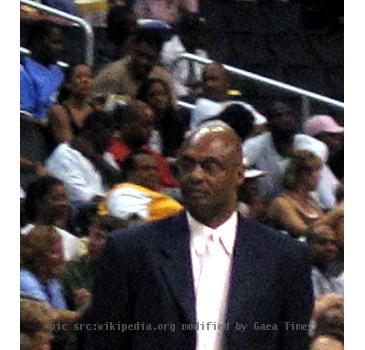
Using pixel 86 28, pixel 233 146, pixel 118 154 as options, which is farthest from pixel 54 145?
pixel 233 146

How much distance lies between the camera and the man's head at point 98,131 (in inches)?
164

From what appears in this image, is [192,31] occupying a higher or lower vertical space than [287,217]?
higher

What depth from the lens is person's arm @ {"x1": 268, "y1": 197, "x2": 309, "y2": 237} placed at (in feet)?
13.0

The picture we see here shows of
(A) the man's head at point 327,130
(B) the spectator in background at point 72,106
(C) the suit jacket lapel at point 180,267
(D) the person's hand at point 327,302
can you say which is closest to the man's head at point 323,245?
(D) the person's hand at point 327,302

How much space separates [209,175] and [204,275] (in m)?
0.21

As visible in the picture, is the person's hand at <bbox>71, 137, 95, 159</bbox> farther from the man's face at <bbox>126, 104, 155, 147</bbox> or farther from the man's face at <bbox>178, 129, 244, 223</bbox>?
the man's face at <bbox>178, 129, 244, 223</bbox>

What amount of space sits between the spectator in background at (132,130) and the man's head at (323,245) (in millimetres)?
455

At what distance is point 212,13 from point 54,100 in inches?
21.1

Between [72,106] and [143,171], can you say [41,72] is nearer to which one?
[72,106]

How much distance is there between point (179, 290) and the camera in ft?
11.0

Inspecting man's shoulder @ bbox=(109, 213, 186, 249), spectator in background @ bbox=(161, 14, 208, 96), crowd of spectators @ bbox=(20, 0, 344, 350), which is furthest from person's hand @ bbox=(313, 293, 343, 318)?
spectator in background @ bbox=(161, 14, 208, 96)

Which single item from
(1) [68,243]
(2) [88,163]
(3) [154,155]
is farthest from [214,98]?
(1) [68,243]

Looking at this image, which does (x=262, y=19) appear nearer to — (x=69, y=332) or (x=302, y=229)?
(x=302, y=229)
